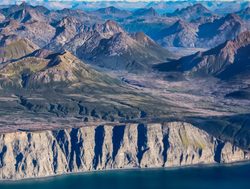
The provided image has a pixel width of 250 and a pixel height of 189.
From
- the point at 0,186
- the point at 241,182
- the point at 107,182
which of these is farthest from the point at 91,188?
the point at 241,182

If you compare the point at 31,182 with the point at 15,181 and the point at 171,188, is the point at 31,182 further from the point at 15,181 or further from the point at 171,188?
the point at 171,188

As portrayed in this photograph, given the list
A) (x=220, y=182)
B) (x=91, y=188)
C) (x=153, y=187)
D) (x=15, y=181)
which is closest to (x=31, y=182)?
(x=15, y=181)

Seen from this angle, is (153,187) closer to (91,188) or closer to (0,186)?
(91,188)

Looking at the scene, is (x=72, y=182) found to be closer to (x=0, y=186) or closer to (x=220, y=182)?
(x=0, y=186)

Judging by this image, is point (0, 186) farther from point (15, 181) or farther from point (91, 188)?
point (91, 188)

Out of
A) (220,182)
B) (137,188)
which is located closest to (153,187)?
(137,188)
